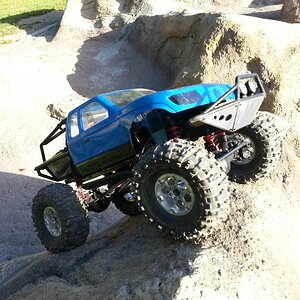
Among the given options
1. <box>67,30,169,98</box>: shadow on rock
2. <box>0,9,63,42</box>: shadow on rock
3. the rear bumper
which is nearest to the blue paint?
the rear bumper

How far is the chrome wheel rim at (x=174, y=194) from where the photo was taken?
168 inches

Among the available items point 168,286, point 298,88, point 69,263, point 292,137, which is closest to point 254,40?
point 298,88

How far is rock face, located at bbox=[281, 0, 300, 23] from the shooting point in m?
14.8

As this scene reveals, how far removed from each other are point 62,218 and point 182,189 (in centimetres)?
193

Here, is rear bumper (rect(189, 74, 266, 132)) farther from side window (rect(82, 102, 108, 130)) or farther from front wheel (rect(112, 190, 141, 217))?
front wheel (rect(112, 190, 141, 217))

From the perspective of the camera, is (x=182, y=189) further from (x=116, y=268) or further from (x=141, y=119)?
(x=116, y=268)

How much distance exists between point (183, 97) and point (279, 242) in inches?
68.4

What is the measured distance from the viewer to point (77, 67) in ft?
54.9

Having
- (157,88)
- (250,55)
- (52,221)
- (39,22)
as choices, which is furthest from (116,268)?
(39,22)

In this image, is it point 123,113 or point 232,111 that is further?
point 123,113

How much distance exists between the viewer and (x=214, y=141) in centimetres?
543

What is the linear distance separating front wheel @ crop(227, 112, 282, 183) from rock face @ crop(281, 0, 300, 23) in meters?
10.5

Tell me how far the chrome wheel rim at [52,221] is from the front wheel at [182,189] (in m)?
1.78

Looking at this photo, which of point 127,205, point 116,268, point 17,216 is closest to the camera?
point 116,268
